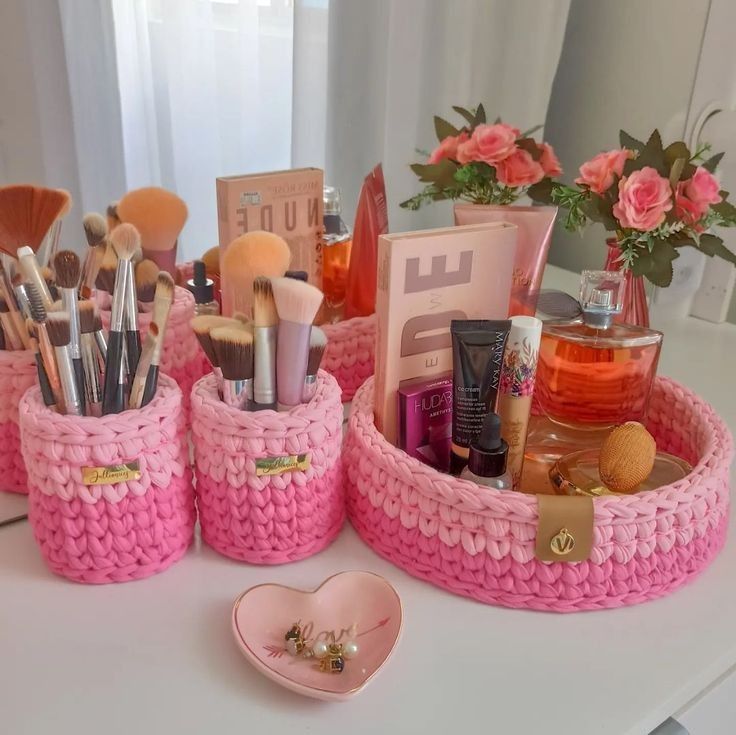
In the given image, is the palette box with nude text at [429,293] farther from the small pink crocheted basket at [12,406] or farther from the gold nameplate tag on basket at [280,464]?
the small pink crocheted basket at [12,406]

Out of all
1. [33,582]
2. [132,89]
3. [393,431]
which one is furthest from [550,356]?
[132,89]

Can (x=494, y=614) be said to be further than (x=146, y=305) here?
No

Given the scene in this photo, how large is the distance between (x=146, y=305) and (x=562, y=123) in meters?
0.86

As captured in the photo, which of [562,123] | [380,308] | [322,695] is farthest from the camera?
[562,123]

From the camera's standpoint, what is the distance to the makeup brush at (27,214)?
0.49 meters

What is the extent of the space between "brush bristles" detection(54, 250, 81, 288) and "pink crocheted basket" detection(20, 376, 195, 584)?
0.25 feet

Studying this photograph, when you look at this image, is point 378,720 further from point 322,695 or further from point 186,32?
point 186,32

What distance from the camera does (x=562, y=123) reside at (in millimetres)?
1188

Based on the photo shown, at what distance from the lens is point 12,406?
1.67ft

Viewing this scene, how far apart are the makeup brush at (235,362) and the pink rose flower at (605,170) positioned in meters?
0.35

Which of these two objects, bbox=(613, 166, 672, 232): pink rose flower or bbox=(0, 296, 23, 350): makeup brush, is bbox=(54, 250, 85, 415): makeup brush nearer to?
bbox=(0, 296, 23, 350): makeup brush

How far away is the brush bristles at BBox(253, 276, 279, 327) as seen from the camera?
17.3 inches

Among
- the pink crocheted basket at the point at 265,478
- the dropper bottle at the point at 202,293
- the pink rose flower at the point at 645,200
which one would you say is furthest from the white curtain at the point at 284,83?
the pink crocheted basket at the point at 265,478

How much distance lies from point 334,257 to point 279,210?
0.11 metres
